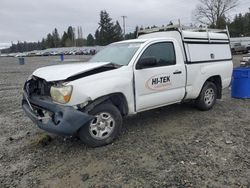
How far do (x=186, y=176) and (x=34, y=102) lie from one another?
2766 mm

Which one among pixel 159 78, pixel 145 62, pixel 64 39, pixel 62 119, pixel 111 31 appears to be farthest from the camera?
pixel 64 39

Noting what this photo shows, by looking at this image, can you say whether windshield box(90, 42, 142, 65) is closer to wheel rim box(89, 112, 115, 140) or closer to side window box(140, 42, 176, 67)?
side window box(140, 42, 176, 67)

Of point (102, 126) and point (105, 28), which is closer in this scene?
point (102, 126)

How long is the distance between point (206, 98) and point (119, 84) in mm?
3041

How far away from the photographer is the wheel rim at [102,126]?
4.48m

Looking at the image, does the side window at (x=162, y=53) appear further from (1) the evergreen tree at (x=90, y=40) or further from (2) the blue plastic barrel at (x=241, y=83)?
(1) the evergreen tree at (x=90, y=40)

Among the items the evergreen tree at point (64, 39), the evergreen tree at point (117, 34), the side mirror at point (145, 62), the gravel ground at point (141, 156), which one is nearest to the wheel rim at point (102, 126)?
the gravel ground at point (141, 156)

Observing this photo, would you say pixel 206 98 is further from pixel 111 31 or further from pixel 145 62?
pixel 111 31

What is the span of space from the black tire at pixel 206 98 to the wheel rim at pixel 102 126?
2.82 m

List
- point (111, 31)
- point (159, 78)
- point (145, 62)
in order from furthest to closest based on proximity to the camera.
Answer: point (111, 31) < point (159, 78) < point (145, 62)

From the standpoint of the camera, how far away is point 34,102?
464 centimetres

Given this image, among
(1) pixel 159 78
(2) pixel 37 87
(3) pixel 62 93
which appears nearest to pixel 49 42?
(2) pixel 37 87

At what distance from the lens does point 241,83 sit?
324 inches

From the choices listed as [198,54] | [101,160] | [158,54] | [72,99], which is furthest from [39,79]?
[198,54]
